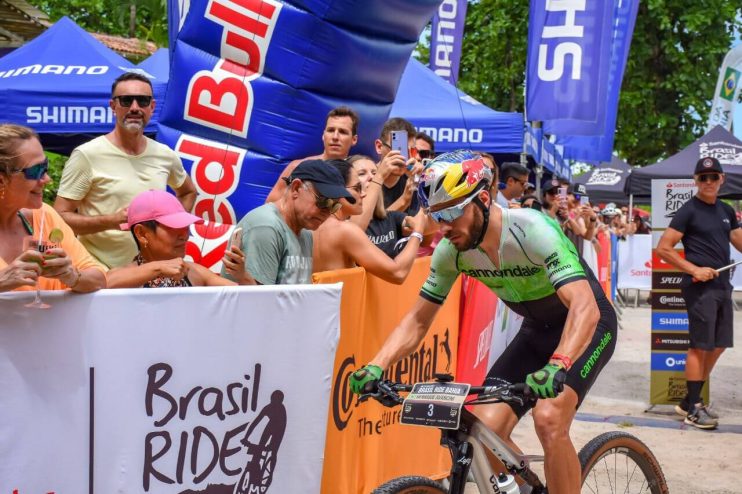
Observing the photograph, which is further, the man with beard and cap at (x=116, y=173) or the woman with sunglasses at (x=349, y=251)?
the man with beard and cap at (x=116, y=173)

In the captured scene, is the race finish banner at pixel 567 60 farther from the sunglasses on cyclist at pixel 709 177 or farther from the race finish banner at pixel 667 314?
the sunglasses on cyclist at pixel 709 177

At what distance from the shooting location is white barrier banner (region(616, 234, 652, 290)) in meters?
22.1

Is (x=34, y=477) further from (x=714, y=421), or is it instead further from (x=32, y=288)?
(x=714, y=421)

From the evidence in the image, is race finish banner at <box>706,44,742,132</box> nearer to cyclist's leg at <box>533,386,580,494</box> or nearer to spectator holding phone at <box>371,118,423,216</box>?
spectator holding phone at <box>371,118,423,216</box>

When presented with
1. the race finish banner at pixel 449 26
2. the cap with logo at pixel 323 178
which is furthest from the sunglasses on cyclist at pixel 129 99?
the race finish banner at pixel 449 26

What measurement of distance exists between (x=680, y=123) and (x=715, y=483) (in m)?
32.1

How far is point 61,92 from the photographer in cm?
1068

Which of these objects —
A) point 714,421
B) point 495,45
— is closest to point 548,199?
point 714,421

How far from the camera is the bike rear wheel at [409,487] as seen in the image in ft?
11.5

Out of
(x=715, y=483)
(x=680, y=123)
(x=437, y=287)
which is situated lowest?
(x=715, y=483)

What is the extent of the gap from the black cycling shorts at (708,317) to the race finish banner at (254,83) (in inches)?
172

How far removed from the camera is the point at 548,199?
11445mm

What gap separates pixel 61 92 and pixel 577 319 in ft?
26.9

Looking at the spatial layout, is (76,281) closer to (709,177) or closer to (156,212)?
(156,212)
